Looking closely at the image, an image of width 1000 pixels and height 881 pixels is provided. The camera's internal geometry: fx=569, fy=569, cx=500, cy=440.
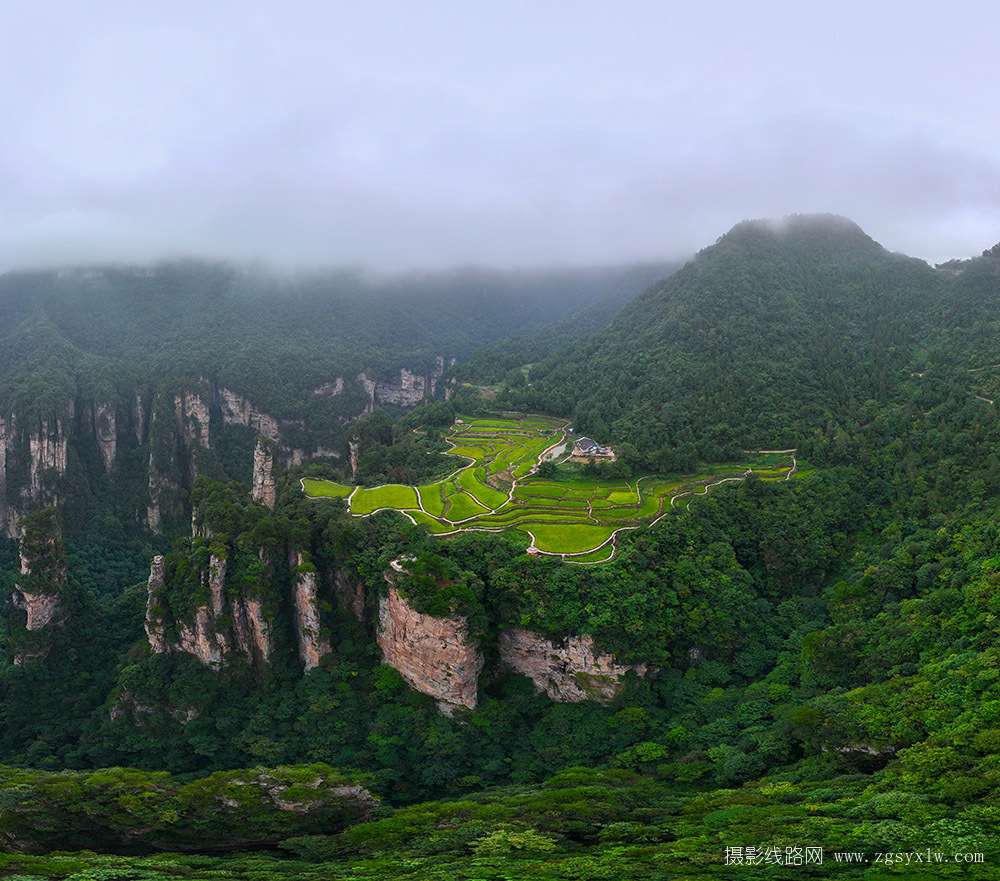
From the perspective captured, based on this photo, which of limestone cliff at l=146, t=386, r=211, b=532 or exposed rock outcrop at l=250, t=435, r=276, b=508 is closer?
exposed rock outcrop at l=250, t=435, r=276, b=508

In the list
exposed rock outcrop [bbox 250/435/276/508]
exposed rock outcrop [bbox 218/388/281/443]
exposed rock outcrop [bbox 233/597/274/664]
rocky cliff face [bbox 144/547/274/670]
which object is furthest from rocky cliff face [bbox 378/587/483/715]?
exposed rock outcrop [bbox 218/388/281/443]

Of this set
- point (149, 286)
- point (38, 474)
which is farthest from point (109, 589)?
point (149, 286)

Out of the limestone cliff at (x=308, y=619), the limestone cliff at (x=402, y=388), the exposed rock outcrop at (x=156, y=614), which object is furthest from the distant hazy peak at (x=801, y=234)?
the exposed rock outcrop at (x=156, y=614)

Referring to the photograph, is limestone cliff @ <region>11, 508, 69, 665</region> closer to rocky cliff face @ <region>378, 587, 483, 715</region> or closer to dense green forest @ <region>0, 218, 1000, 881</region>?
dense green forest @ <region>0, 218, 1000, 881</region>

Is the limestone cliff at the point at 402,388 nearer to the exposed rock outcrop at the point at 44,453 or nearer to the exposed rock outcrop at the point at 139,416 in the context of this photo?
the exposed rock outcrop at the point at 139,416

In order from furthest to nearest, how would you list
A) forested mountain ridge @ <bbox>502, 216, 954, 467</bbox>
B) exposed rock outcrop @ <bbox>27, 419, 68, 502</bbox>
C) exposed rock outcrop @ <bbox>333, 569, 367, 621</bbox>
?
exposed rock outcrop @ <bbox>27, 419, 68, 502</bbox>
forested mountain ridge @ <bbox>502, 216, 954, 467</bbox>
exposed rock outcrop @ <bbox>333, 569, 367, 621</bbox>

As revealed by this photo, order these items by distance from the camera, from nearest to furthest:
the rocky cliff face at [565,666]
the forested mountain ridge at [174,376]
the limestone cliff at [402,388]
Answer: the rocky cliff face at [565,666] < the forested mountain ridge at [174,376] < the limestone cliff at [402,388]

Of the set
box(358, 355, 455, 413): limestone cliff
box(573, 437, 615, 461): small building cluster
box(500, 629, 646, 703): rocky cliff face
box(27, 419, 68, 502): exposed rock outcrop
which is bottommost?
box(500, 629, 646, 703): rocky cliff face
